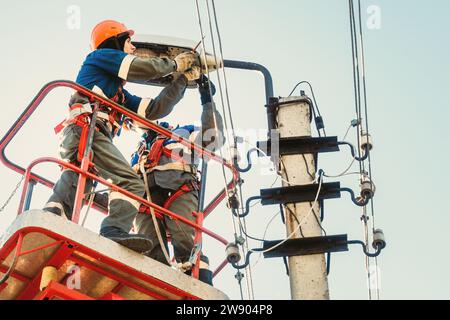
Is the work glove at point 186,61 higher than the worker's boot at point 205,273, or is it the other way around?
the work glove at point 186,61

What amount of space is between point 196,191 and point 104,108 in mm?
1235

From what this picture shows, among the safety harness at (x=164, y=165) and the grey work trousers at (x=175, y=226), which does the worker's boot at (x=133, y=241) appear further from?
the safety harness at (x=164, y=165)

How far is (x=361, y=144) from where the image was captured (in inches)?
287

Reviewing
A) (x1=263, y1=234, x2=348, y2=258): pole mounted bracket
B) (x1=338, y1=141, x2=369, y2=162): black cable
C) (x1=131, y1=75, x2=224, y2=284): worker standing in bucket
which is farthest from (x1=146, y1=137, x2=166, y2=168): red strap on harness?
(x1=263, y1=234, x2=348, y2=258): pole mounted bracket

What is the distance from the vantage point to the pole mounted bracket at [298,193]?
6926mm

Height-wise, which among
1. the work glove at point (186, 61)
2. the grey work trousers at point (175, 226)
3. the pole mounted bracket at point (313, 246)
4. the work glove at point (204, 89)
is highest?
the work glove at point (186, 61)

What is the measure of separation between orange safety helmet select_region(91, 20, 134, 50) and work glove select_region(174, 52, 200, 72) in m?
0.73

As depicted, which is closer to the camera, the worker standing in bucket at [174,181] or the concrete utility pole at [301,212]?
the concrete utility pole at [301,212]

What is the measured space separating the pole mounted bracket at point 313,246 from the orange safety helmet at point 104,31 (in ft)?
11.3

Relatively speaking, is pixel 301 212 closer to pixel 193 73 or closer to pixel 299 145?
pixel 299 145

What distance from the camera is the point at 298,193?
695 cm

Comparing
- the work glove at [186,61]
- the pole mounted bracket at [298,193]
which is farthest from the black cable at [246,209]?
the work glove at [186,61]

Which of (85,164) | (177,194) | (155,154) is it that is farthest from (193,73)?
(85,164)
